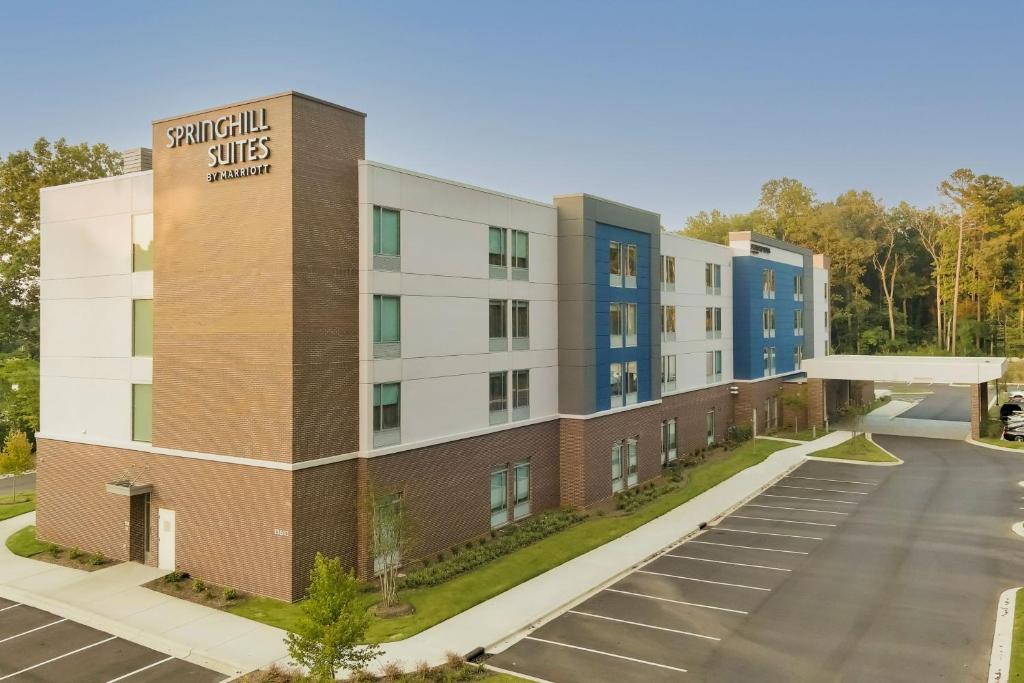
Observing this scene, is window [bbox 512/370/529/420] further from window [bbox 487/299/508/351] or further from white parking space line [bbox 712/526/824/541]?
white parking space line [bbox 712/526/824/541]

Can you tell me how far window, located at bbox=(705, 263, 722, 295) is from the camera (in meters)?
50.1

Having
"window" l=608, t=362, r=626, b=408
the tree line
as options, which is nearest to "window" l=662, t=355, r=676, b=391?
"window" l=608, t=362, r=626, b=408

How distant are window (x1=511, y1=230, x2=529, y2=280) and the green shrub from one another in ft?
34.2

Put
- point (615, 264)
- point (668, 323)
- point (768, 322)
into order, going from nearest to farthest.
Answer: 1. point (615, 264)
2. point (668, 323)
3. point (768, 322)

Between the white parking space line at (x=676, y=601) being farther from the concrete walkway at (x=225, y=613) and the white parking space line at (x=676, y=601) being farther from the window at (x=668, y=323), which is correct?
the window at (x=668, y=323)

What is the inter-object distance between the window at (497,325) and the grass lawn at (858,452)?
87.6ft

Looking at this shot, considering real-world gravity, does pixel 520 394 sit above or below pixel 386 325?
below

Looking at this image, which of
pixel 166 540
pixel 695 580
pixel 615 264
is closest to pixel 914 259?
pixel 615 264

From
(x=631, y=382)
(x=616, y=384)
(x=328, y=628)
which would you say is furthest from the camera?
(x=631, y=382)

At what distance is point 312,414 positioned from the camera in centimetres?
2261

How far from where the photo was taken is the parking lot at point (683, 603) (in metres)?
18.5

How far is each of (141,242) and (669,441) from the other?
3067cm

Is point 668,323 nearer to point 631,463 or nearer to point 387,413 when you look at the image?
point 631,463

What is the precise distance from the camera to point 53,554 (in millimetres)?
27250
